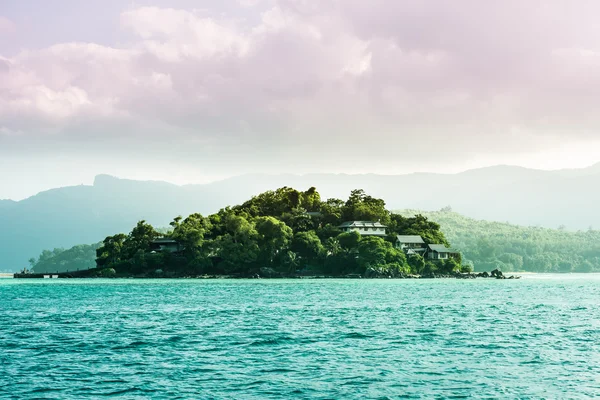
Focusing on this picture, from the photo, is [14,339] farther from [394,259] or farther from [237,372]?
[394,259]

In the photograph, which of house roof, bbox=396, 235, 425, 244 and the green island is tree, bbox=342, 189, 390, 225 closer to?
the green island

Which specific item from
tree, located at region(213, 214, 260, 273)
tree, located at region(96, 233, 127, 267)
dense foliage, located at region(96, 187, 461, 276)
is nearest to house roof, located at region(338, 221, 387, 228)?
dense foliage, located at region(96, 187, 461, 276)

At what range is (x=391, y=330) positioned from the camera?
39906mm

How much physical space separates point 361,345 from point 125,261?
393 feet

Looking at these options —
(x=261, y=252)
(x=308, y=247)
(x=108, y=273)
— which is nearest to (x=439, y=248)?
(x=308, y=247)

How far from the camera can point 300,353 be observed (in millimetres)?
30922

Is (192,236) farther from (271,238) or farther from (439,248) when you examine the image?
(439,248)

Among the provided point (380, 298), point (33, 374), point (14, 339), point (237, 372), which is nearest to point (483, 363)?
point (237, 372)

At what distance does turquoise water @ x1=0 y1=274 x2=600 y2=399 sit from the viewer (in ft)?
76.5

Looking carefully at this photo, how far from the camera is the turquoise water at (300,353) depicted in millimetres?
23328

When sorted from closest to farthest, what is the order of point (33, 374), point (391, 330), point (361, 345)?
1. point (33, 374)
2. point (361, 345)
3. point (391, 330)

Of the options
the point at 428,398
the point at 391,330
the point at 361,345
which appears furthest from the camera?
the point at 391,330

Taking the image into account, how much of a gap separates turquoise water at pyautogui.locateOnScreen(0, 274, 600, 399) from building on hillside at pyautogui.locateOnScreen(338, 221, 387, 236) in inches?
3818

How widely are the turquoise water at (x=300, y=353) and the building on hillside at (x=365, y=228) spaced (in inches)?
3818
